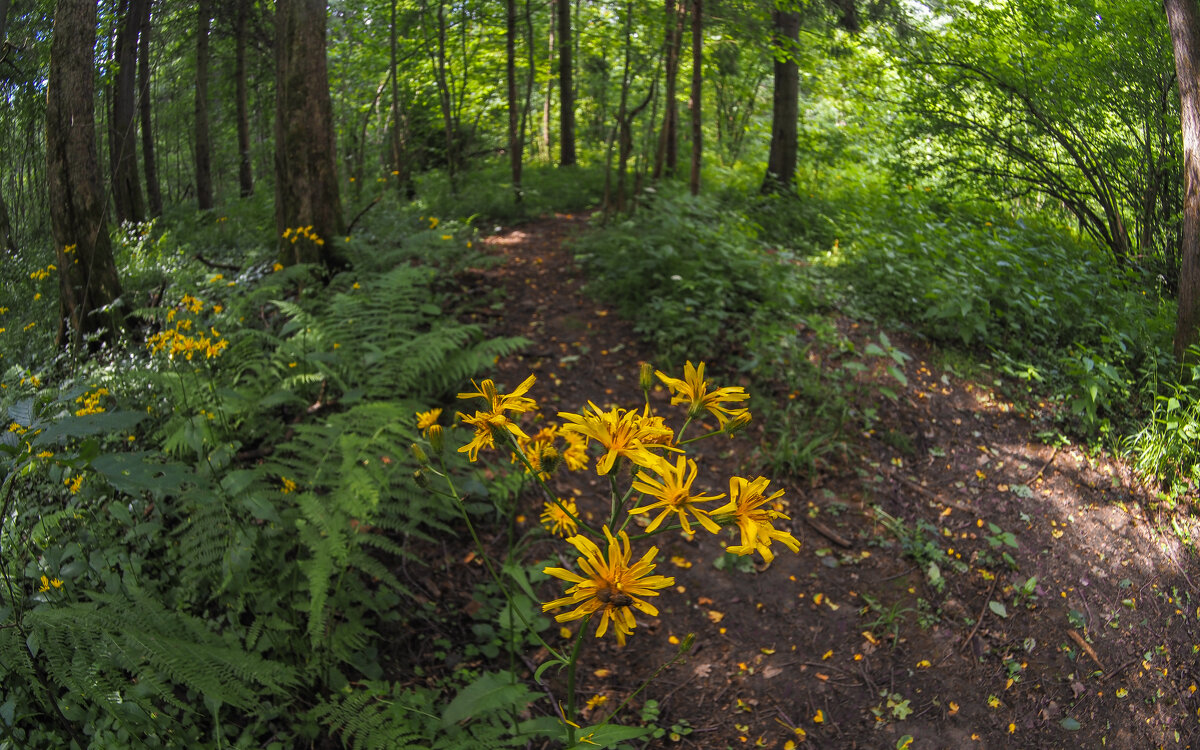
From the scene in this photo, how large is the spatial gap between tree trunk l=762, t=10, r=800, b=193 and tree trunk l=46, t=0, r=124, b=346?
22.2ft

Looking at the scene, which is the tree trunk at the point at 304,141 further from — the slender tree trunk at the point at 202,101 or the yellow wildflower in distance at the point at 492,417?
A: the slender tree trunk at the point at 202,101

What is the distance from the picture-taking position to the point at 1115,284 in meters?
5.45

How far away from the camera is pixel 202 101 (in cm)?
1007

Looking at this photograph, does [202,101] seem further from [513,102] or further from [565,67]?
[565,67]

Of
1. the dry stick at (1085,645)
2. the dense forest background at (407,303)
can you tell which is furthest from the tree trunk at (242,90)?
the dry stick at (1085,645)

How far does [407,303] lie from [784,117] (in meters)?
6.34

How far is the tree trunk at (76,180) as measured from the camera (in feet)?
14.1

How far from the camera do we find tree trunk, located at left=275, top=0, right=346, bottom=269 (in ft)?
16.5

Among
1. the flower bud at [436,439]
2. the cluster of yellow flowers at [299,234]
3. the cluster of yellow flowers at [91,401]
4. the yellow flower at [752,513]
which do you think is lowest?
the cluster of yellow flowers at [91,401]

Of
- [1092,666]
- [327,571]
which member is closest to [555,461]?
[327,571]

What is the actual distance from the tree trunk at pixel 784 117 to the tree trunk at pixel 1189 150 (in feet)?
12.9

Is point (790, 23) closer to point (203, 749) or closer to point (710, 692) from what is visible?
point (710, 692)

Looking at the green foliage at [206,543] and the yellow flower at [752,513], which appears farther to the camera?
the green foliage at [206,543]

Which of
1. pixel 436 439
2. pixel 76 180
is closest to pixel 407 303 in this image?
pixel 436 439
